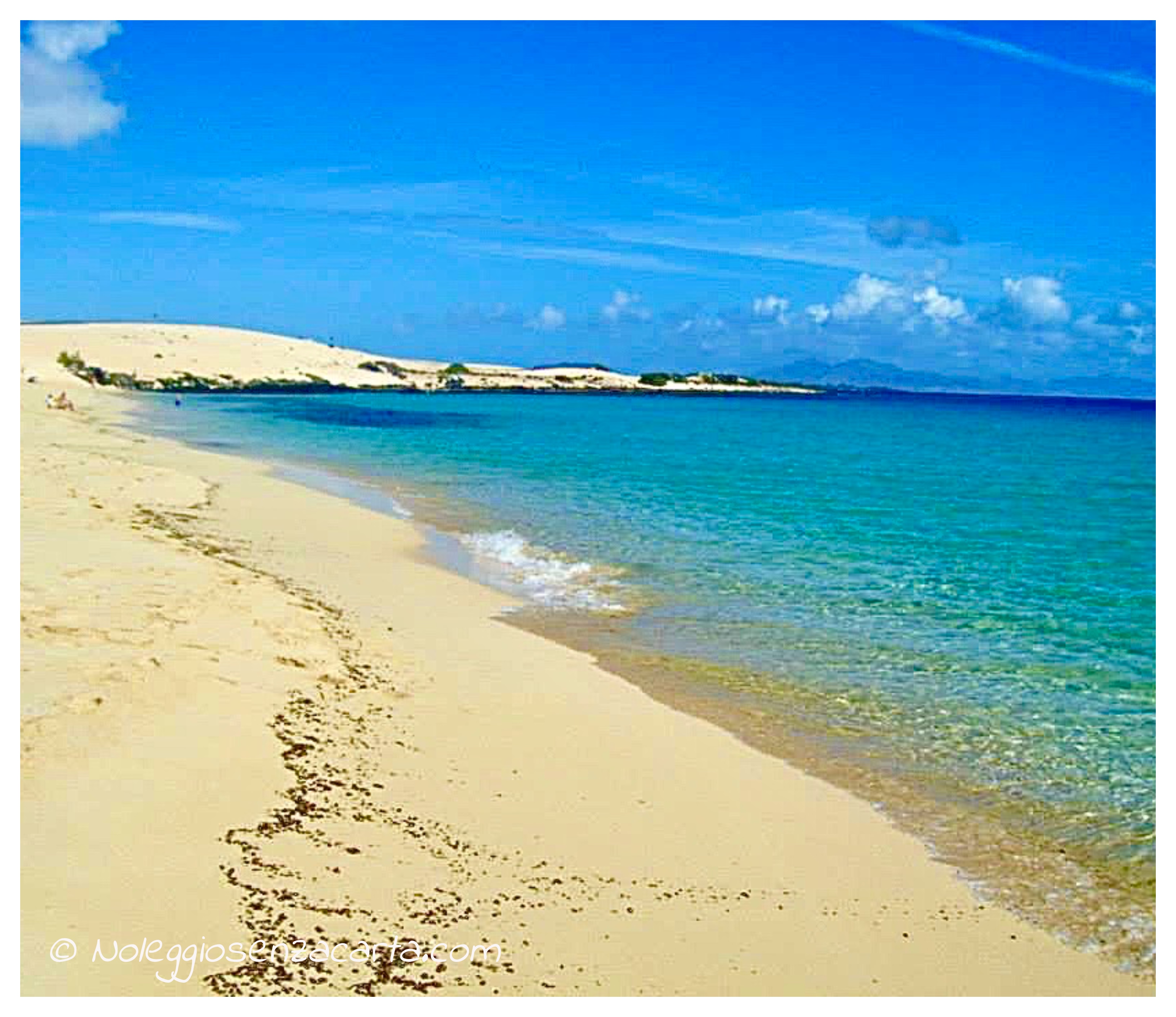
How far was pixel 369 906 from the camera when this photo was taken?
6.25m

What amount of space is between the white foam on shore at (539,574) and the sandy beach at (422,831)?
2.96 metres

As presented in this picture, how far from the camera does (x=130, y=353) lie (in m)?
108

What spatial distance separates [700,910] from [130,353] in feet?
366

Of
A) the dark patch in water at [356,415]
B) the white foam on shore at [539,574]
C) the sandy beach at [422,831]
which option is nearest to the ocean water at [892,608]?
the white foam on shore at [539,574]

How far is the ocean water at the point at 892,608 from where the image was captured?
8.69 m

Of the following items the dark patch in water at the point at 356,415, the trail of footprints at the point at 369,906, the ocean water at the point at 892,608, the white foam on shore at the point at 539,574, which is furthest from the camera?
the dark patch in water at the point at 356,415

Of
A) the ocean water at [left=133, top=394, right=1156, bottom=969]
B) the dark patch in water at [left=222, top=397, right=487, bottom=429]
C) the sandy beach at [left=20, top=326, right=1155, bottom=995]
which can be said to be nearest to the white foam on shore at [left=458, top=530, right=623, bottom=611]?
the ocean water at [left=133, top=394, right=1156, bottom=969]

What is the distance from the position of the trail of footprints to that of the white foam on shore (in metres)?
7.02
